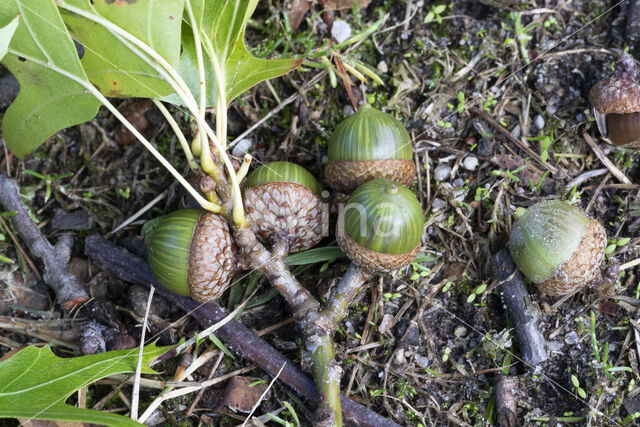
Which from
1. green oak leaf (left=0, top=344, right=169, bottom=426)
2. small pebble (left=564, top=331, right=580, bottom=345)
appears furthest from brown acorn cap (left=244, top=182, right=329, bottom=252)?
small pebble (left=564, top=331, right=580, bottom=345)

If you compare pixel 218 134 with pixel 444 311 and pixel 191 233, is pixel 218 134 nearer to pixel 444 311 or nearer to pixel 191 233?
pixel 191 233

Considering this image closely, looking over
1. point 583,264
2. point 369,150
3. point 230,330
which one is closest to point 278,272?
point 230,330

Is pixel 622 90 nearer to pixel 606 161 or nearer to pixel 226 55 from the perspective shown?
pixel 606 161

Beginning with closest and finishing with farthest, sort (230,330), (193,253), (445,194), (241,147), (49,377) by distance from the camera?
(49,377) → (193,253) → (230,330) → (445,194) → (241,147)

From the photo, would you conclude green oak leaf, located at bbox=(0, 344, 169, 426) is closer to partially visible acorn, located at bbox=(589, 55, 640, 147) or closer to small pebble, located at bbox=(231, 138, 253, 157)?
small pebble, located at bbox=(231, 138, 253, 157)

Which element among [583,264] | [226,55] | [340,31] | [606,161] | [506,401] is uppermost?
[226,55]

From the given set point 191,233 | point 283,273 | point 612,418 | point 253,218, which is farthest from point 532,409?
point 191,233

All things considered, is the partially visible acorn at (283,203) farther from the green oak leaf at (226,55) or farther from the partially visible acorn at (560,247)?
the partially visible acorn at (560,247)
